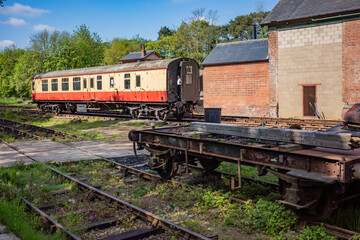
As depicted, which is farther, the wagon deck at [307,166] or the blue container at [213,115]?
the blue container at [213,115]

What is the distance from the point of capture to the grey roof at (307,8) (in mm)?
19438

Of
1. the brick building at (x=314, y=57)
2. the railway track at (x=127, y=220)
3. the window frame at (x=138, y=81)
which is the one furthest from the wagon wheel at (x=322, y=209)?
the brick building at (x=314, y=57)

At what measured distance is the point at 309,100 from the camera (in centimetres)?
2156

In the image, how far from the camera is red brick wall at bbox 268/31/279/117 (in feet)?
73.7

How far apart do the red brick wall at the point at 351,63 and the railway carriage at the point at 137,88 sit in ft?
29.2

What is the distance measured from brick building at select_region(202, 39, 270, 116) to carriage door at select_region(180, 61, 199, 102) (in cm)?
466

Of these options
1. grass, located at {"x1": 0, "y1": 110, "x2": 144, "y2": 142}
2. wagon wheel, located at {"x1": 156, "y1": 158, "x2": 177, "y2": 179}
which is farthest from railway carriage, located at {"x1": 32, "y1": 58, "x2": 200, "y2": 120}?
wagon wheel, located at {"x1": 156, "y1": 158, "x2": 177, "y2": 179}

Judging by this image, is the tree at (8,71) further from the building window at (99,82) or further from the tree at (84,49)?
the building window at (99,82)

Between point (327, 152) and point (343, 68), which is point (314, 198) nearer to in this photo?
point (327, 152)

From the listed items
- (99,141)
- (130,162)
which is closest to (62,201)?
(130,162)

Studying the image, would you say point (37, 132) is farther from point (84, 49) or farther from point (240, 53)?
point (84, 49)

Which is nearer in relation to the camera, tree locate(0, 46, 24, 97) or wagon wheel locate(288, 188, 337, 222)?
wagon wheel locate(288, 188, 337, 222)

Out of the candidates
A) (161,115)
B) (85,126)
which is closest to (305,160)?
(161,115)

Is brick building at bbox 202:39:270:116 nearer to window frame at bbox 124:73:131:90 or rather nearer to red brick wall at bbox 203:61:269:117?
red brick wall at bbox 203:61:269:117
